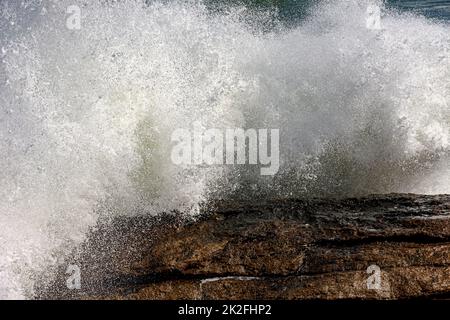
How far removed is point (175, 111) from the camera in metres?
4.46

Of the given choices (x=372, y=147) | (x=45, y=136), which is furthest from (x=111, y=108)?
(x=372, y=147)

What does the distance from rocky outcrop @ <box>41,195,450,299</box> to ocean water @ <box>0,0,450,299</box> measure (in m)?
0.37

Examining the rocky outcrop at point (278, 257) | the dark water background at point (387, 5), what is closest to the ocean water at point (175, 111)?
the rocky outcrop at point (278, 257)

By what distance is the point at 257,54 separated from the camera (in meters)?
5.48

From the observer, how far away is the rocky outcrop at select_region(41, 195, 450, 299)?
3.09 meters

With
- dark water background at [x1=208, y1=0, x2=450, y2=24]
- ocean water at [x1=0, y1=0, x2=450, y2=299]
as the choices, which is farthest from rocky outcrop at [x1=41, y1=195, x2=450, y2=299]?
dark water background at [x1=208, y1=0, x2=450, y2=24]

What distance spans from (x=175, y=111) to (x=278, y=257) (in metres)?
1.90

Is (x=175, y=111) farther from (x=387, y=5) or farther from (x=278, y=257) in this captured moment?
(x=387, y=5)

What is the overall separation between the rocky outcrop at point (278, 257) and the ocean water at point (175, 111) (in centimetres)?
37

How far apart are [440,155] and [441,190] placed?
1.79 feet

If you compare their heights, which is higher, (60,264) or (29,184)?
(29,184)

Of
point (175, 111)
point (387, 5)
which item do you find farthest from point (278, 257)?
point (387, 5)
